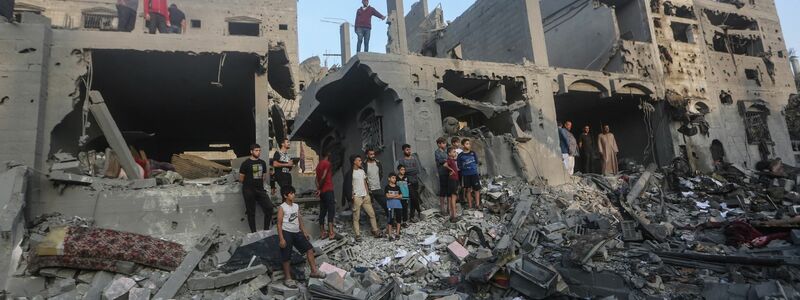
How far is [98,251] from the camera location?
7242 millimetres

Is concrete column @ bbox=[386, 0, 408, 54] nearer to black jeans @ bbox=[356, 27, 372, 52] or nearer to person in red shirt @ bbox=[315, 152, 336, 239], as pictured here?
black jeans @ bbox=[356, 27, 372, 52]

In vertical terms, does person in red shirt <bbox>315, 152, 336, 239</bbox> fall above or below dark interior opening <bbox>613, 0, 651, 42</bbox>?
below

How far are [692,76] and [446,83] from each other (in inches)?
386

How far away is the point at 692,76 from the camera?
16891 mm

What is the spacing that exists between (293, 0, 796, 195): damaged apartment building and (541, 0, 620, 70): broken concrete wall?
0.05m

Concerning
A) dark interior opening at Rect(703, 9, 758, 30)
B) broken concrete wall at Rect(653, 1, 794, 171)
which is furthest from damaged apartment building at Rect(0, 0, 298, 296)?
dark interior opening at Rect(703, 9, 758, 30)

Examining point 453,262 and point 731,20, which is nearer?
point 453,262

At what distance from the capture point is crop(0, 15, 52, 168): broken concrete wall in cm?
783

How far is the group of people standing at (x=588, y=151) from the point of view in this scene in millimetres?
13305

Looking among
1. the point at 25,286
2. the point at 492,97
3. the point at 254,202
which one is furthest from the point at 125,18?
the point at 492,97

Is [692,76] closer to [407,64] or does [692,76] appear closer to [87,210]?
[407,64]

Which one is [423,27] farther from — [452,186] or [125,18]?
[452,186]

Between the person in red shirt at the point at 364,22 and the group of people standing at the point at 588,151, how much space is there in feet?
19.8

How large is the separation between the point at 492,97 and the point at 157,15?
8.63m
